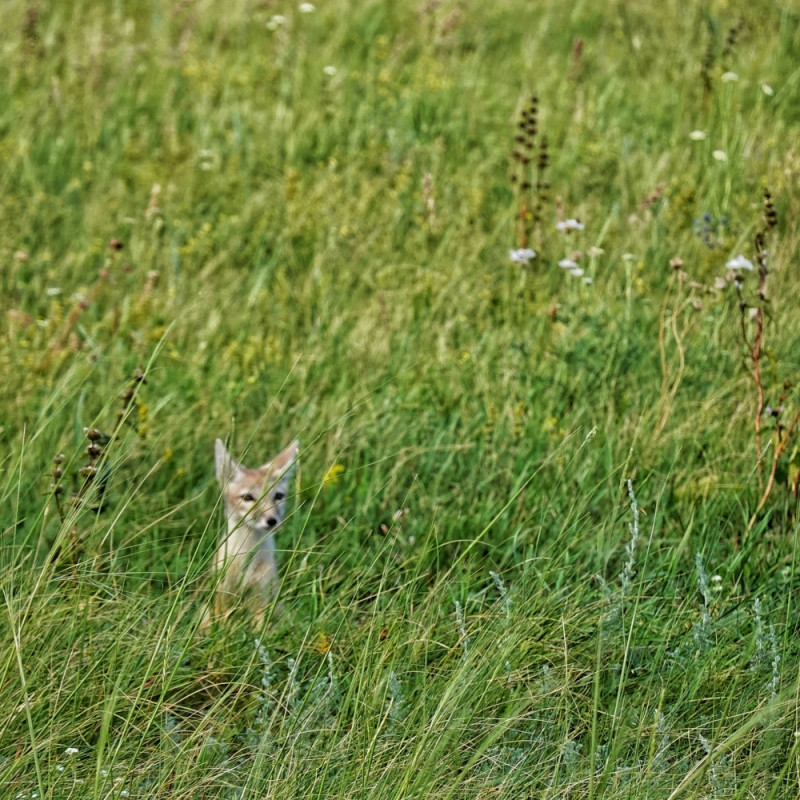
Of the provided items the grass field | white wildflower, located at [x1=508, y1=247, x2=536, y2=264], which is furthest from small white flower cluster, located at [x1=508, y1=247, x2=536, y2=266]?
the grass field

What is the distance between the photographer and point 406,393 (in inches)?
177

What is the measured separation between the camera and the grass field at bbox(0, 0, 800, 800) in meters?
2.61

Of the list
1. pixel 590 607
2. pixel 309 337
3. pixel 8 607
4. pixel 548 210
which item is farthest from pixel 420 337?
pixel 8 607

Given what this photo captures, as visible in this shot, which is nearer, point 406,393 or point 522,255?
point 406,393

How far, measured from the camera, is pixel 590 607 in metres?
2.92

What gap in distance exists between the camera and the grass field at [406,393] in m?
2.61

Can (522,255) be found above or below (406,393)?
above

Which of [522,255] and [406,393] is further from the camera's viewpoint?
[522,255]

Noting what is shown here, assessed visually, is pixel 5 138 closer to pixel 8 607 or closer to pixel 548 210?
pixel 548 210

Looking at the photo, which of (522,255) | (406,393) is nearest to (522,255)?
(522,255)

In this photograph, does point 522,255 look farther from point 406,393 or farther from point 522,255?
point 406,393

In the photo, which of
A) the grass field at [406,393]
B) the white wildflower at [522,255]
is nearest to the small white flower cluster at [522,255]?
the white wildflower at [522,255]

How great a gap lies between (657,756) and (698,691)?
0.40 metres

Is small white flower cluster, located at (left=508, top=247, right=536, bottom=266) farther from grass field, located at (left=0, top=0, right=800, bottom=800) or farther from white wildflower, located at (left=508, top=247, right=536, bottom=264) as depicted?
grass field, located at (left=0, top=0, right=800, bottom=800)
